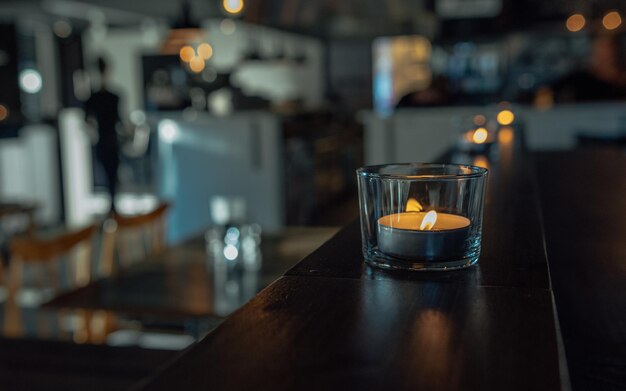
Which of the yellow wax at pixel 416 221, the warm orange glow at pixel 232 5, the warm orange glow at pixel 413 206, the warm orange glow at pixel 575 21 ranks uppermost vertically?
the warm orange glow at pixel 232 5

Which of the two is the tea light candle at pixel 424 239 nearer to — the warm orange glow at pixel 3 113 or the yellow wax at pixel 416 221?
the yellow wax at pixel 416 221

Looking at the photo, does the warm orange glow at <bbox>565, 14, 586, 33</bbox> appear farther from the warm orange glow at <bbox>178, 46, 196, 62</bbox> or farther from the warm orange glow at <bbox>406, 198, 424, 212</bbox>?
the warm orange glow at <bbox>178, 46, 196, 62</bbox>

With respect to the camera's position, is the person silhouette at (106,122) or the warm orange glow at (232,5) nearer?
the warm orange glow at (232,5)

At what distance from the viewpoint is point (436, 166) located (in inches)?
28.3

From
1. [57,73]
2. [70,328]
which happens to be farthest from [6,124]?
[70,328]

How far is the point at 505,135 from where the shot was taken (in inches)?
79.5

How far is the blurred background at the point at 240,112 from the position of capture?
2.64 meters

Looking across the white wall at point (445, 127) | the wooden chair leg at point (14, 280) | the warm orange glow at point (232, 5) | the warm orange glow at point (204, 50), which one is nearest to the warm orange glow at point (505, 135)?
the wooden chair leg at point (14, 280)

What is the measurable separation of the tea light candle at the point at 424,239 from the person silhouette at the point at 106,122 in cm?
543

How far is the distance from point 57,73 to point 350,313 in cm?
848

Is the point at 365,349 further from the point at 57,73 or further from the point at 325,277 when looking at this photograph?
the point at 57,73

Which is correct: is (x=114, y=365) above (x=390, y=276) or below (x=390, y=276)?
below

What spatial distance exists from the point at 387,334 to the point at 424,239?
179mm

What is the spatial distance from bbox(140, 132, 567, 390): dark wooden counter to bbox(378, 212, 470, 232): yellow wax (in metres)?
0.04
